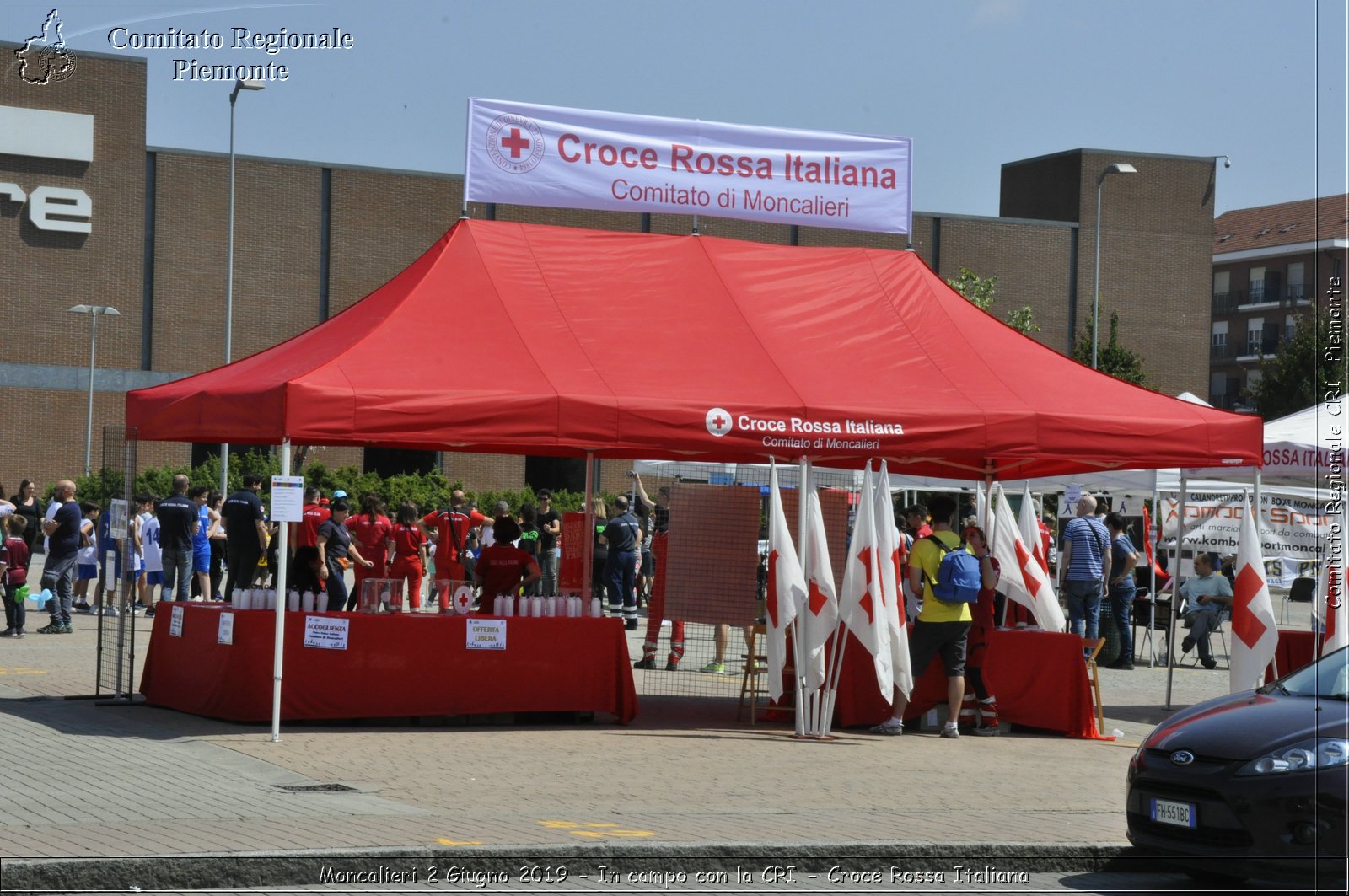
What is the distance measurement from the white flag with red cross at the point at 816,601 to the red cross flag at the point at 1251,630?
3.70 m

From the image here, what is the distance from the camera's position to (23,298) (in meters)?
46.3

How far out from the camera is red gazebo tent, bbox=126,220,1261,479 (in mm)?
11867

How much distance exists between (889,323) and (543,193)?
336 centimetres

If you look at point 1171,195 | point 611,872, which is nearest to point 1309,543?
point 611,872

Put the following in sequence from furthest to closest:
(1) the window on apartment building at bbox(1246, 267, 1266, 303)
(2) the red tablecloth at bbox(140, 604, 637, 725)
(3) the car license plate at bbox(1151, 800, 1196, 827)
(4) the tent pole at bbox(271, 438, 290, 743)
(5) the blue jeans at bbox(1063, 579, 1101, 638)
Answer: (1) the window on apartment building at bbox(1246, 267, 1266, 303) → (5) the blue jeans at bbox(1063, 579, 1101, 638) → (2) the red tablecloth at bbox(140, 604, 637, 725) → (4) the tent pole at bbox(271, 438, 290, 743) → (3) the car license plate at bbox(1151, 800, 1196, 827)

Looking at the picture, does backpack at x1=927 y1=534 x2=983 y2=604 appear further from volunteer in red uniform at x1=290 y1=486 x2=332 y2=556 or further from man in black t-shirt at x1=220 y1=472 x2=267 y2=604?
man in black t-shirt at x1=220 y1=472 x2=267 y2=604

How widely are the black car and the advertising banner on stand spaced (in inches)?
476

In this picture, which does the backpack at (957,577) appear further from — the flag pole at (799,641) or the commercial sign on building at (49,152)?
the commercial sign on building at (49,152)

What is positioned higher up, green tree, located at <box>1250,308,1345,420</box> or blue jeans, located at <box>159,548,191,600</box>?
green tree, located at <box>1250,308,1345,420</box>

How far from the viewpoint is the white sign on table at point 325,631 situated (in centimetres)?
1204

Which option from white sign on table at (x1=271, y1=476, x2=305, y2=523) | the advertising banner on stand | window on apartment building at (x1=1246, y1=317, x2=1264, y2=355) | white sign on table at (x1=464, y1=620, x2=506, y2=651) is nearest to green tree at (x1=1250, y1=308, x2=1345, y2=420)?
the advertising banner on stand

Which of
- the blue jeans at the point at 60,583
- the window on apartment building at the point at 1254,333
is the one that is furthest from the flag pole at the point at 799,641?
the window on apartment building at the point at 1254,333

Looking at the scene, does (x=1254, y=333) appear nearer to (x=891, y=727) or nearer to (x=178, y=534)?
(x=178, y=534)

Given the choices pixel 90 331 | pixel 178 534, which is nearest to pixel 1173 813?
pixel 178 534
